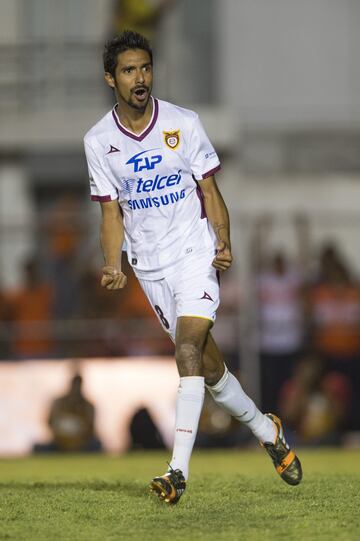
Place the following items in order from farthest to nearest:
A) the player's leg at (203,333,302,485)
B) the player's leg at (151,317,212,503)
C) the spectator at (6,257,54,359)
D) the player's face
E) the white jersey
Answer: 1. the spectator at (6,257,54,359)
2. the player's leg at (203,333,302,485)
3. the white jersey
4. the player's face
5. the player's leg at (151,317,212,503)

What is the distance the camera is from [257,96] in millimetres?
23781

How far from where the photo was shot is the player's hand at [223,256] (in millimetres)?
7586

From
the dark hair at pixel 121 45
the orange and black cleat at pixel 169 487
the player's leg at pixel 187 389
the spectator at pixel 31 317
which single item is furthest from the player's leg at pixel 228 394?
the spectator at pixel 31 317

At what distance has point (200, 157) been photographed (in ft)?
25.3

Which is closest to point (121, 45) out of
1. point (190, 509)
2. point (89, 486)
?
point (190, 509)

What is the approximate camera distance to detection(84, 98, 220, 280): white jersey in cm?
766

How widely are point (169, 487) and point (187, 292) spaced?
1.18 meters

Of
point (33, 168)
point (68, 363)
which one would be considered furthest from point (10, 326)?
point (33, 168)

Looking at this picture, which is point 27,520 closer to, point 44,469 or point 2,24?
point 44,469

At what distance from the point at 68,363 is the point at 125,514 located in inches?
325

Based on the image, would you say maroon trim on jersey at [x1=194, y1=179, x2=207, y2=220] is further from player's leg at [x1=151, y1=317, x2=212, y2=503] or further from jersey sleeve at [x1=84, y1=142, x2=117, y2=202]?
player's leg at [x1=151, y1=317, x2=212, y2=503]

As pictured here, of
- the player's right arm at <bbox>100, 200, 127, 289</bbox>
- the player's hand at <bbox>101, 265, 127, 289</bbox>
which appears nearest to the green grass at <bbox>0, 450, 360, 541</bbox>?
the player's hand at <bbox>101, 265, 127, 289</bbox>

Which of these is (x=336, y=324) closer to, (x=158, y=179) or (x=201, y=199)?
(x=201, y=199)

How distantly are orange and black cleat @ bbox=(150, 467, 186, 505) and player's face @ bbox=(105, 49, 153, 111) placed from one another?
2051 millimetres
